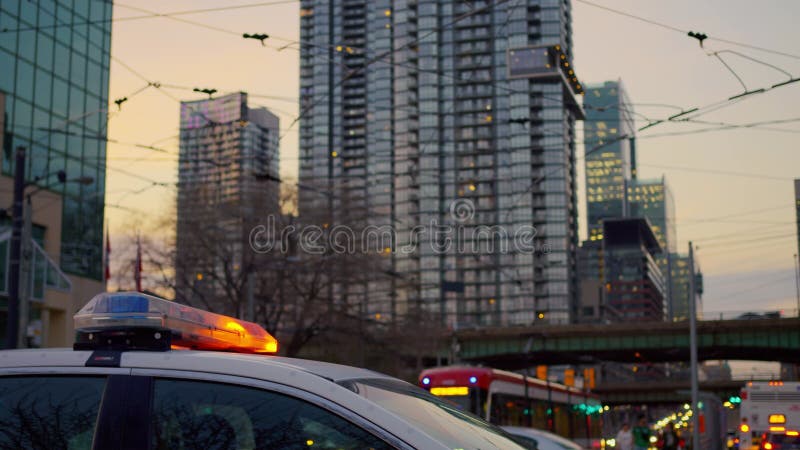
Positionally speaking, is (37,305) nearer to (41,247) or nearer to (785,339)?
(41,247)

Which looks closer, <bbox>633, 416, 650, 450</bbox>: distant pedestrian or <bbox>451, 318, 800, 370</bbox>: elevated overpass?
<bbox>633, 416, 650, 450</bbox>: distant pedestrian

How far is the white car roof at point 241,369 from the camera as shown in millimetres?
3344

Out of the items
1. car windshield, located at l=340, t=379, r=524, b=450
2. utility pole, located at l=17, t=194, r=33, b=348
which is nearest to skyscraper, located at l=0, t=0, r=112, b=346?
utility pole, located at l=17, t=194, r=33, b=348

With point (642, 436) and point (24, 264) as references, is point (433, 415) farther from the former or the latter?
point (642, 436)

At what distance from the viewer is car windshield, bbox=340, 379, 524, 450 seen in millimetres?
3498

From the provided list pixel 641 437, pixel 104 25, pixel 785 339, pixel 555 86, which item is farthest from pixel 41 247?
pixel 555 86

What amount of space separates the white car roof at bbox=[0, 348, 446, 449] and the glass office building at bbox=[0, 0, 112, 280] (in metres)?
36.1

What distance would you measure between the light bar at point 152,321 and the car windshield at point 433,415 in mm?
823

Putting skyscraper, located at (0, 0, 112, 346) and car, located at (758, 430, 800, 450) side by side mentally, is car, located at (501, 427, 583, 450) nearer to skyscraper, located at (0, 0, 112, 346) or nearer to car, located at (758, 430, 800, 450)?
car, located at (758, 430, 800, 450)

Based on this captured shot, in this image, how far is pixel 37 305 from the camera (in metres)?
40.8

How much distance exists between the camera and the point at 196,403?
3.59m

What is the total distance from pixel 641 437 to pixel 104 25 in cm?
3103

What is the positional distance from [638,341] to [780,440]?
4351cm

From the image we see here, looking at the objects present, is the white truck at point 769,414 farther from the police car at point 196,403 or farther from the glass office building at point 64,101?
the glass office building at point 64,101
